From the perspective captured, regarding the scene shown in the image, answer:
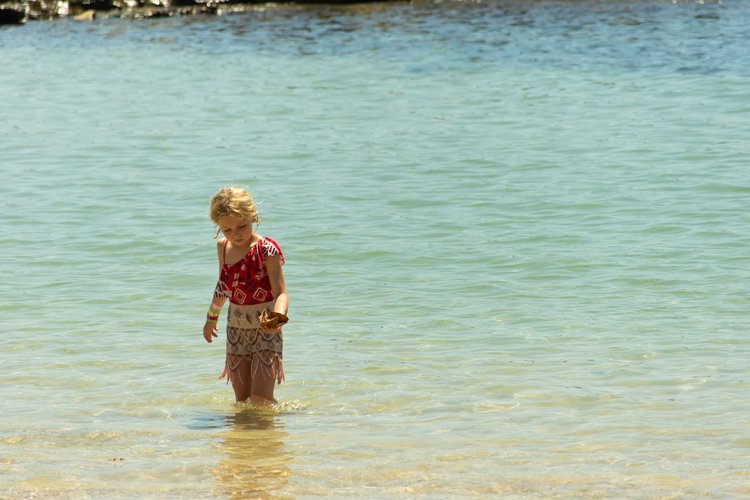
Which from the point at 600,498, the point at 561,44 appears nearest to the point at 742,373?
the point at 600,498

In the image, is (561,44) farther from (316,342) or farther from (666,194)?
(316,342)

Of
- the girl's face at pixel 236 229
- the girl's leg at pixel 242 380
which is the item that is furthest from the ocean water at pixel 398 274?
the girl's face at pixel 236 229

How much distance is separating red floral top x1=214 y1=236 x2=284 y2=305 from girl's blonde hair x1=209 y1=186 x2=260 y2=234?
0.32 m

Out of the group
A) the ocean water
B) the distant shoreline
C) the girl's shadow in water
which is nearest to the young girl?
the girl's shadow in water

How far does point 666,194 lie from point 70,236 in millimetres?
6983

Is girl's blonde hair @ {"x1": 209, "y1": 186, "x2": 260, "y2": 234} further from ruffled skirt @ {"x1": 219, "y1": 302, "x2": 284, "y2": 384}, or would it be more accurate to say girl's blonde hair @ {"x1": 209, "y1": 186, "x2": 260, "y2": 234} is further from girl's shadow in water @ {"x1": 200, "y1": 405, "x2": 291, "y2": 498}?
girl's shadow in water @ {"x1": 200, "y1": 405, "x2": 291, "y2": 498}

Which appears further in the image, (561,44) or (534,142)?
(561,44)

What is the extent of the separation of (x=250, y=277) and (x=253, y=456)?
42.3 inches

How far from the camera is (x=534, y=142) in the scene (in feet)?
58.8

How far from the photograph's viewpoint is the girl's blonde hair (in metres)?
6.69

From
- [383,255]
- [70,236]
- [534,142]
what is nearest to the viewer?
[383,255]

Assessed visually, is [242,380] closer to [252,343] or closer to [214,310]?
[252,343]

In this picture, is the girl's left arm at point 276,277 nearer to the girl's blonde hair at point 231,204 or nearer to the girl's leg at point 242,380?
the girl's blonde hair at point 231,204

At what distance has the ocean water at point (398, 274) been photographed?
663 centimetres
